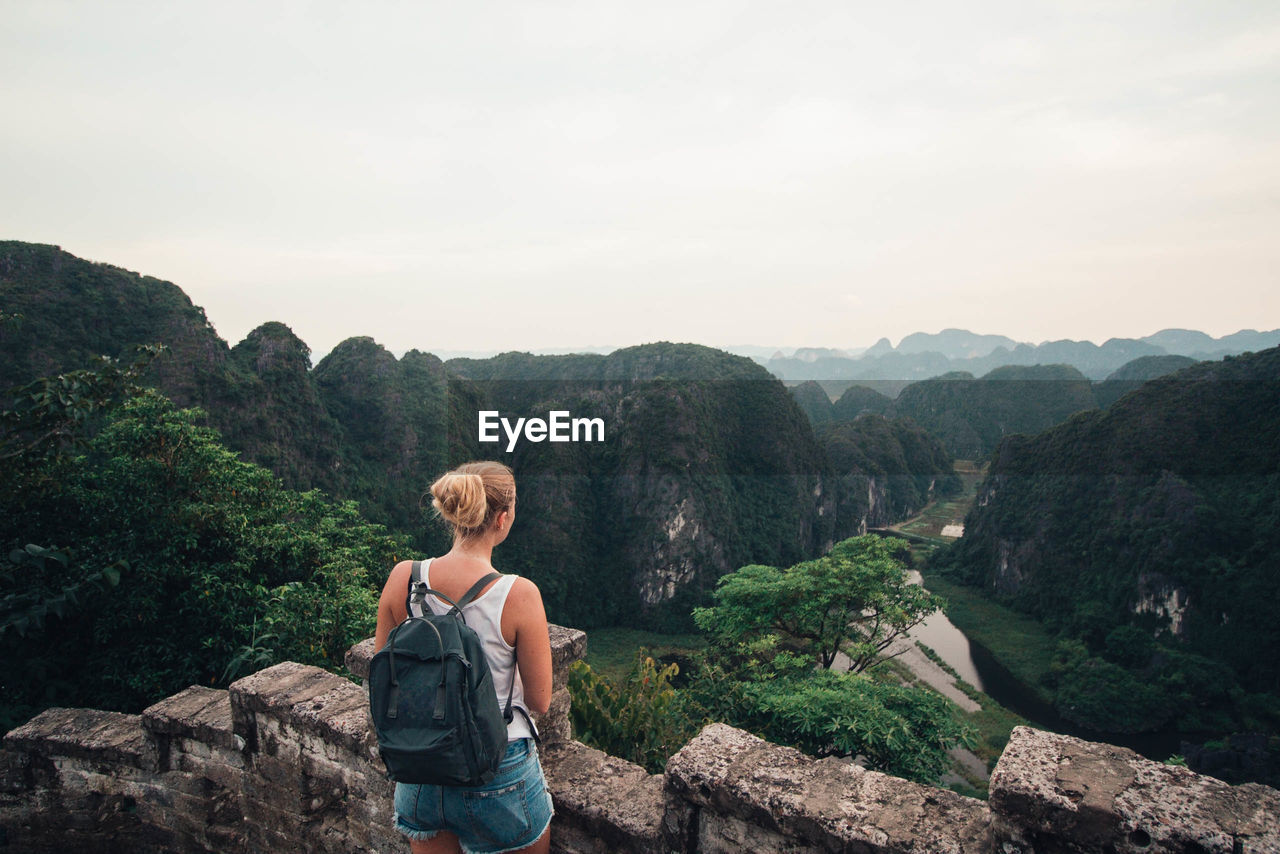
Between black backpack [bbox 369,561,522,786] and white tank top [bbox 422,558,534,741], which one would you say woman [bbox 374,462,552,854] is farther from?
A: black backpack [bbox 369,561,522,786]

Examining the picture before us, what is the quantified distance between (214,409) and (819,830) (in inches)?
2054

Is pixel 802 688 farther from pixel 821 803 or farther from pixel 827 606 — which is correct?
pixel 821 803

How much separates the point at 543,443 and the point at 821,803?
79.4m

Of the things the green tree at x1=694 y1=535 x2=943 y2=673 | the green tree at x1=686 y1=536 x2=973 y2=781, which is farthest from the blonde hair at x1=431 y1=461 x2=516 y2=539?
the green tree at x1=694 y1=535 x2=943 y2=673

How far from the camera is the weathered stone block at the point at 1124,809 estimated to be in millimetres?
1938

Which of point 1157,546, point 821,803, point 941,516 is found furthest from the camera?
point 941,516

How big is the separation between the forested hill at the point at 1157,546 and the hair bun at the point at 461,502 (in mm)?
46807

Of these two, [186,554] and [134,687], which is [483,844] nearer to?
[134,687]

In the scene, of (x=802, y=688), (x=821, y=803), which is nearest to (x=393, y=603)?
(x=821, y=803)

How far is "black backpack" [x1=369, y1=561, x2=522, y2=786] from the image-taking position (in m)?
2.03

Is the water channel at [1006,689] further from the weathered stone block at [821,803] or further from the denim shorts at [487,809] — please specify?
the denim shorts at [487,809]

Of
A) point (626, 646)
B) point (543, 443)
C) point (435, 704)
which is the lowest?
point (626, 646)

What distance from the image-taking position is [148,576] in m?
7.29

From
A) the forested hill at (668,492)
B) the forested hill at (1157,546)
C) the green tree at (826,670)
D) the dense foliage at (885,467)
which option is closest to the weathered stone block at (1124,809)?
the green tree at (826,670)
